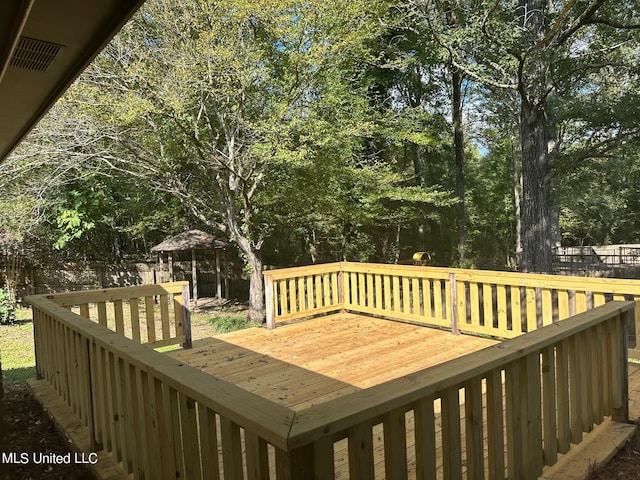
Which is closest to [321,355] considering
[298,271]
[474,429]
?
[298,271]

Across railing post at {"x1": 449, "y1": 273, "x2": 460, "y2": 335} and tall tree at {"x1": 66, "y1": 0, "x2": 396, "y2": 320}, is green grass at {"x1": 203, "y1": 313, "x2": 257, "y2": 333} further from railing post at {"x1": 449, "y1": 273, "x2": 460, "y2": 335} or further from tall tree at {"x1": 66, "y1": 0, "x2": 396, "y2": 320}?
railing post at {"x1": 449, "y1": 273, "x2": 460, "y2": 335}

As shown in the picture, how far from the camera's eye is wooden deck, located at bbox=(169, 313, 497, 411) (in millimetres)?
3697

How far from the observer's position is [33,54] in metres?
1.99

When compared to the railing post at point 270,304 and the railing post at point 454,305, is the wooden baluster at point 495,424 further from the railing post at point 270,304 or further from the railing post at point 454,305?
the railing post at point 270,304

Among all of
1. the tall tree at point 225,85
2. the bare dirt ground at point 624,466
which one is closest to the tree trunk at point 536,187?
the tall tree at point 225,85

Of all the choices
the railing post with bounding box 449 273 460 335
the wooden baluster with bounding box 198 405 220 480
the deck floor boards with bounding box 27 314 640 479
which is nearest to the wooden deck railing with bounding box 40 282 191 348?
the deck floor boards with bounding box 27 314 640 479

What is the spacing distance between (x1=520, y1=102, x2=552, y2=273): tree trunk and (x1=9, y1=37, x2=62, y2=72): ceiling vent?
27.8 feet

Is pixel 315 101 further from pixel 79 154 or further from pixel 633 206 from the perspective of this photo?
pixel 633 206

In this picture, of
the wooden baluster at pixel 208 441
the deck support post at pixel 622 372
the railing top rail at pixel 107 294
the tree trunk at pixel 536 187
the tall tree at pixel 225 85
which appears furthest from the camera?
the tree trunk at pixel 536 187

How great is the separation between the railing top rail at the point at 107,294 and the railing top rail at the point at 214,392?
189 centimetres

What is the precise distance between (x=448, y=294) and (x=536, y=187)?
4630 millimetres

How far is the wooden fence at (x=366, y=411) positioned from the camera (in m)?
1.34

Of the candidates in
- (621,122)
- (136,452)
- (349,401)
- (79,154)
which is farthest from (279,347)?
(621,122)

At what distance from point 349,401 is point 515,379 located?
1.02m
